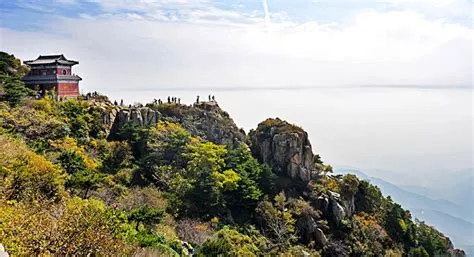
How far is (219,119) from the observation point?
30.3m

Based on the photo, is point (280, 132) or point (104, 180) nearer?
point (104, 180)

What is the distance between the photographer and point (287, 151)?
27.1 metres

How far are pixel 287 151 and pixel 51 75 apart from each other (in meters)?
17.2

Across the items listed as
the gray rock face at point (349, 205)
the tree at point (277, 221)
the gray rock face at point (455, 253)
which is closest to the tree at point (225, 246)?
the tree at point (277, 221)

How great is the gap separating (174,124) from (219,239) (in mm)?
13570

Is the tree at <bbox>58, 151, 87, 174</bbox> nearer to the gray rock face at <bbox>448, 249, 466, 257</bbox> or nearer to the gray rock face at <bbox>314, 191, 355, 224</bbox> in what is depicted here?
the gray rock face at <bbox>314, 191, 355, 224</bbox>

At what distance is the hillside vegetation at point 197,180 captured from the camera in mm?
17031

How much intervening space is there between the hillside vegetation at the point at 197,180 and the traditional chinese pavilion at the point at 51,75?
172 cm

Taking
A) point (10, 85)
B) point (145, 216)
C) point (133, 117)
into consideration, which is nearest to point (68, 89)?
point (10, 85)

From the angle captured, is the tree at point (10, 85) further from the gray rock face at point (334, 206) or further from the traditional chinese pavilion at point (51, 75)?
the gray rock face at point (334, 206)

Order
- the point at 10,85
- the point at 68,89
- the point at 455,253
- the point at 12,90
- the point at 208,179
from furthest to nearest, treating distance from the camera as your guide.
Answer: the point at 68,89 < the point at 455,253 < the point at 10,85 < the point at 12,90 < the point at 208,179

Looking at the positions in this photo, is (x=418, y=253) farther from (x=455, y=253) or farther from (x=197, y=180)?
(x=197, y=180)

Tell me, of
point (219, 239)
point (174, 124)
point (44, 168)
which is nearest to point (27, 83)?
point (174, 124)

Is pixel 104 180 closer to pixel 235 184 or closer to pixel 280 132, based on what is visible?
pixel 235 184
